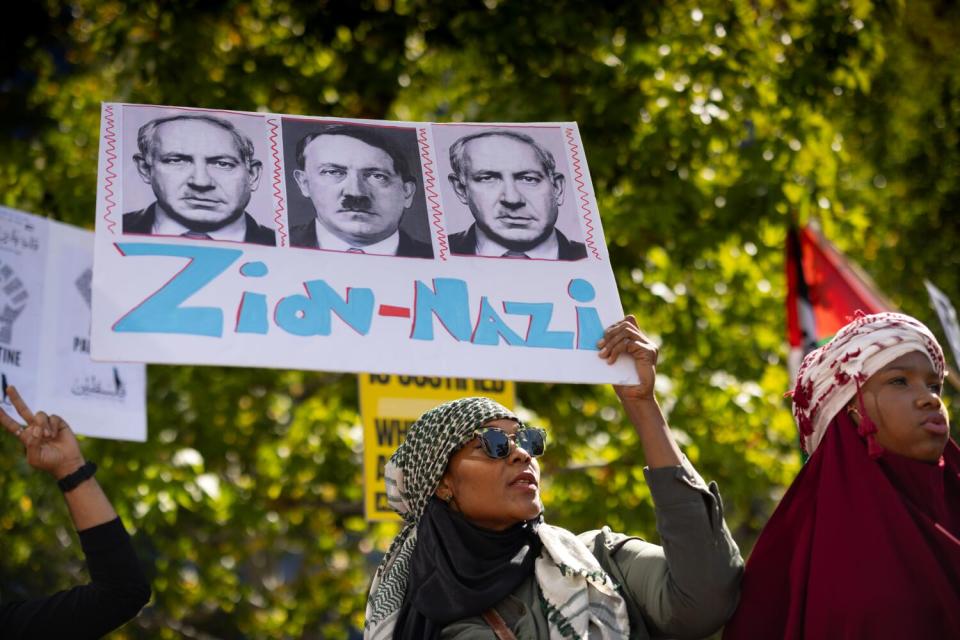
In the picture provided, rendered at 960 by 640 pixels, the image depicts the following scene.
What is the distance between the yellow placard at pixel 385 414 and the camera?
6.22 meters

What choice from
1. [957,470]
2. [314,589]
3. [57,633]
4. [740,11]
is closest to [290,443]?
[314,589]

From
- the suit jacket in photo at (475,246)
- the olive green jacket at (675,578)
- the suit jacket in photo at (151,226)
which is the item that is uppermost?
the suit jacket in photo at (151,226)

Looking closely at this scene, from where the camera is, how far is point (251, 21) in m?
9.11

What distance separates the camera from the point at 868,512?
3.27m

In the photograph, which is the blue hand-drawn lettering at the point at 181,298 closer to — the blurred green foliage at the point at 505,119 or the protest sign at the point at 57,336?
the protest sign at the point at 57,336

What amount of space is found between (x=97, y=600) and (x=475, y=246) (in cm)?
135

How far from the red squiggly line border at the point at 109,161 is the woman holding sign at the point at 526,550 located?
948 millimetres

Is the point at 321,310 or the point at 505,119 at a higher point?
the point at 505,119

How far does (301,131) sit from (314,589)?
7.45 meters

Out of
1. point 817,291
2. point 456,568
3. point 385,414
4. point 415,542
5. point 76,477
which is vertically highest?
point 817,291

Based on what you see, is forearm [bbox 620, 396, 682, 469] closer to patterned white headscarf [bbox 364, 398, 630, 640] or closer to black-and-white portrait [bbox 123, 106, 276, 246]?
patterned white headscarf [bbox 364, 398, 630, 640]

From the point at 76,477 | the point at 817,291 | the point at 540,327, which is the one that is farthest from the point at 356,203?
the point at 817,291

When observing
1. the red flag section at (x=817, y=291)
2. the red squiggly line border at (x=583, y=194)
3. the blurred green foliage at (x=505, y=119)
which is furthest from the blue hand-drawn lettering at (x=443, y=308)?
the blurred green foliage at (x=505, y=119)

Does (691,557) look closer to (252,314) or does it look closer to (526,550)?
(526,550)
